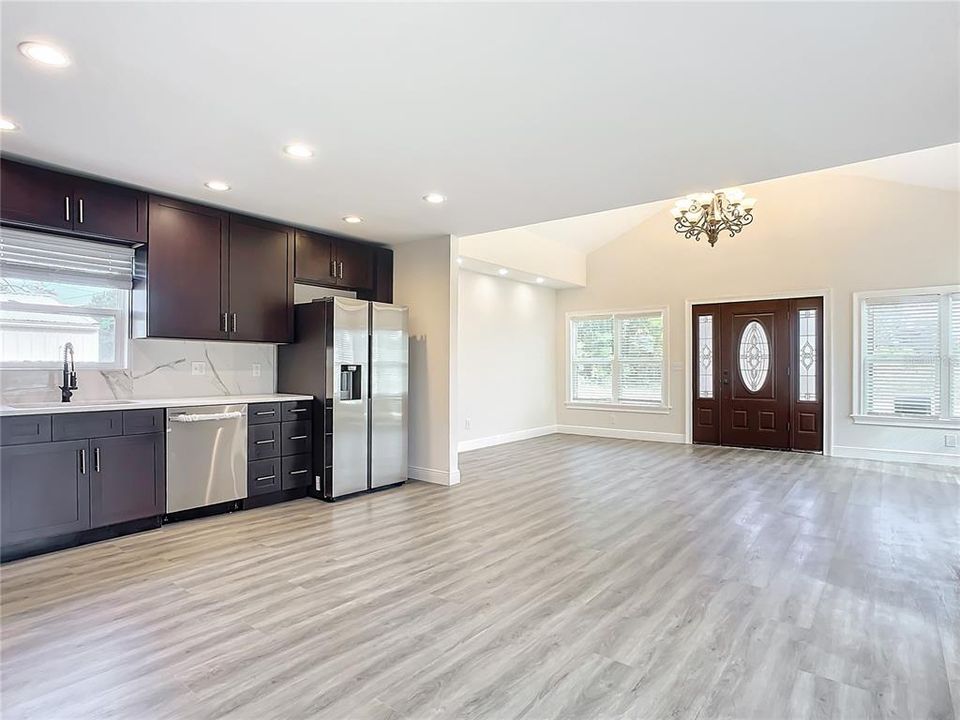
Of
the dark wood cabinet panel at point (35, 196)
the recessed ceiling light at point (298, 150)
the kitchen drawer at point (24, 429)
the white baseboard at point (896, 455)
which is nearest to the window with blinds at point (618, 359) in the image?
the white baseboard at point (896, 455)

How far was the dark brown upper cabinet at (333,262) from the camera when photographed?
522cm

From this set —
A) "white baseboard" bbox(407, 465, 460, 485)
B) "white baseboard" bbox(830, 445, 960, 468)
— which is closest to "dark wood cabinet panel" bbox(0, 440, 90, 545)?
"white baseboard" bbox(407, 465, 460, 485)

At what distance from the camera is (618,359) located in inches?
356

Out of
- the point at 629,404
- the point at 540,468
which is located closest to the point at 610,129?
the point at 540,468

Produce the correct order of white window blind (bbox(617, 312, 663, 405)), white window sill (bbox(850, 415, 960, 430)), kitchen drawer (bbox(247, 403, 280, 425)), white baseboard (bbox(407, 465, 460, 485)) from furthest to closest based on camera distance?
white window blind (bbox(617, 312, 663, 405)) → white window sill (bbox(850, 415, 960, 430)) → white baseboard (bbox(407, 465, 460, 485)) → kitchen drawer (bbox(247, 403, 280, 425))

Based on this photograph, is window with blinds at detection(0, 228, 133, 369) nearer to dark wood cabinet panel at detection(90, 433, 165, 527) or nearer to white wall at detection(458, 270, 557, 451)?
dark wood cabinet panel at detection(90, 433, 165, 527)

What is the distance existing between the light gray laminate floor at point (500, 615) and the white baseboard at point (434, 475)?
0.83 m

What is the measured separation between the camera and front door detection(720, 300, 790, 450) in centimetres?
762

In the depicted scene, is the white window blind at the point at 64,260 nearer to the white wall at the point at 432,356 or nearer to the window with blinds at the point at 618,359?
the white wall at the point at 432,356

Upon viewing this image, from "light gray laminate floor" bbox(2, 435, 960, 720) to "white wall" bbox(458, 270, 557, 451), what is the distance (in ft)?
10.5

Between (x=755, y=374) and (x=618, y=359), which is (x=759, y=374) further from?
(x=618, y=359)

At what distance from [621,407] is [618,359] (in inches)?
32.0

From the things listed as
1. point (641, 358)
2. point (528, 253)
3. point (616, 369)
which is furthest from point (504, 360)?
point (641, 358)

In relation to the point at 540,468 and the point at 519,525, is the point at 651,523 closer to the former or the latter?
the point at 519,525
